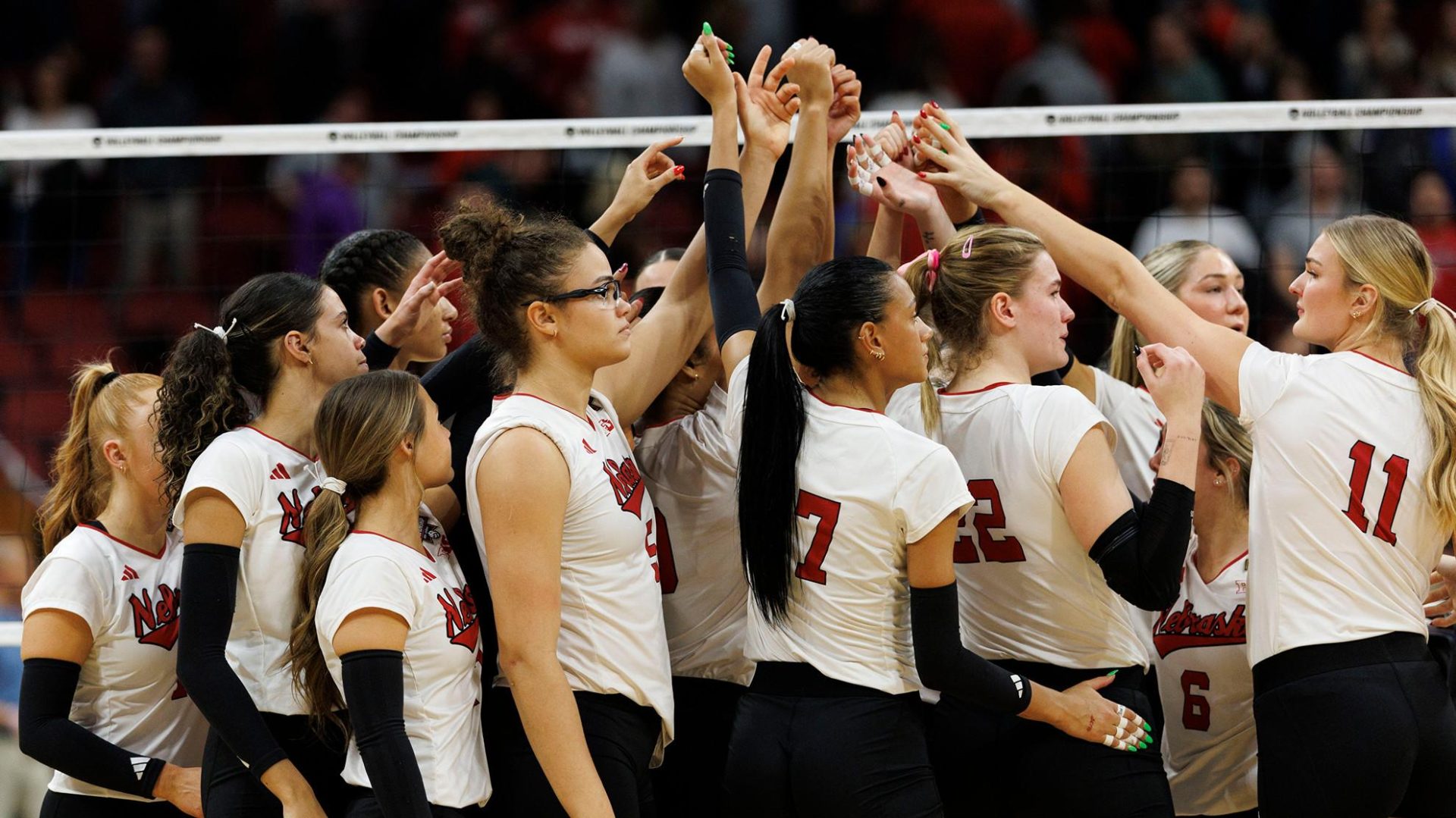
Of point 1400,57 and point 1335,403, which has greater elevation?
point 1400,57

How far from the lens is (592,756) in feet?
11.2

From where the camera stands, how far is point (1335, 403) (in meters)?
3.65

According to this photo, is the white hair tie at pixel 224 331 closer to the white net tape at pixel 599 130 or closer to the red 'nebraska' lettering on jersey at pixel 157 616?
the red 'nebraska' lettering on jersey at pixel 157 616

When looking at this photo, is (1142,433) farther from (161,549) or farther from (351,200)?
(351,200)

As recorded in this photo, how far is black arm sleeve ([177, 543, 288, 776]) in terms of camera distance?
3453mm

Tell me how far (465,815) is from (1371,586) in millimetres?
2335

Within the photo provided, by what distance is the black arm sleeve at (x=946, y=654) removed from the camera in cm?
332

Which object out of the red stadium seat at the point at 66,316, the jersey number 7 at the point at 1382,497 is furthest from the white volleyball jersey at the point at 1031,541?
the red stadium seat at the point at 66,316

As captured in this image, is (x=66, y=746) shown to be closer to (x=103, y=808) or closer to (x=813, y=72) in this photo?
(x=103, y=808)

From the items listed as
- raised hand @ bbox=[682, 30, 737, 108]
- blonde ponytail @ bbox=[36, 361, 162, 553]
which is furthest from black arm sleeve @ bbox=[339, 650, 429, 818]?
raised hand @ bbox=[682, 30, 737, 108]

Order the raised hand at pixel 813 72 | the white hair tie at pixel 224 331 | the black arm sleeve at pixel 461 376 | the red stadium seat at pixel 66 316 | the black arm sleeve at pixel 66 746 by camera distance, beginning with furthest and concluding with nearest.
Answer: the red stadium seat at pixel 66 316 < the raised hand at pixel 813 72 < the black arm sleeve at pixel 461 376 < the white hair tie at pixel 224 331 < the black arm sleeve at pixel 66 746

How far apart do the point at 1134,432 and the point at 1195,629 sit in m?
0.76

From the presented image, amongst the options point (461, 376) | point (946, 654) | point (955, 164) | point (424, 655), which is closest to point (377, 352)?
point (461, 376)

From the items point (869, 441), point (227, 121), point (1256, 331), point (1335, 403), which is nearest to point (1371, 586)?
point (1335, 403)
